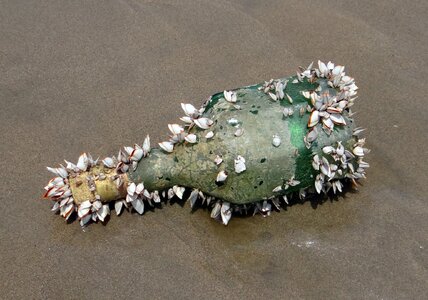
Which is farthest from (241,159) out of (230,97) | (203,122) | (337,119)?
(337,119)

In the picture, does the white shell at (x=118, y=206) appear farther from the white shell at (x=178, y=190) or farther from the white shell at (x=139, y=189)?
the white shell at (x=178, y=190)

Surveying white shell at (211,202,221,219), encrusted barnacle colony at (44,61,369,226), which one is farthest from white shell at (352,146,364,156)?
white shell at (211,202,221,219)

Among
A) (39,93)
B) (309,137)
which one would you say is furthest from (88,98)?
(309,137)

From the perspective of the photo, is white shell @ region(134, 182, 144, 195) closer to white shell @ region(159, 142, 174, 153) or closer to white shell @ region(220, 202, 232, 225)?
white shell @ region(159, 142, 174, 153)

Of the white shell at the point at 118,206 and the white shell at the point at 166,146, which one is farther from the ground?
the white shell at the point at 166,146

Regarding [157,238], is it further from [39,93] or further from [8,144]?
[39,93]

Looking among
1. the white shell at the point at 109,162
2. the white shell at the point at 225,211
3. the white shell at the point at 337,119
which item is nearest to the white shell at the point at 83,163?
the white shell at the point at 109,162
